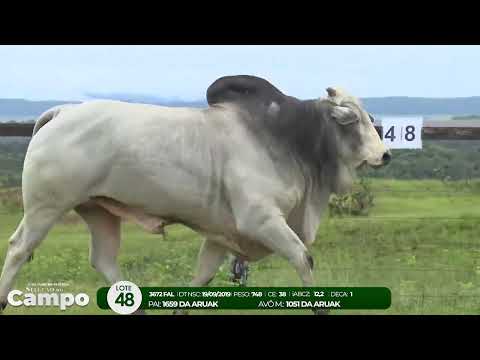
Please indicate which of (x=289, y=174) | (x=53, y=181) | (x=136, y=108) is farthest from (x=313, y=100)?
(x=53, y=181)

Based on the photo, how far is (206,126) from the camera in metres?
8.61

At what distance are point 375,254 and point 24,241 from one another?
7.88 ft

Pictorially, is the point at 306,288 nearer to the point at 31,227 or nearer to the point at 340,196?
the point at 340,196

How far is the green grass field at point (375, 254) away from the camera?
8.92 meters

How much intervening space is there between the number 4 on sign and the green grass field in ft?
1.02

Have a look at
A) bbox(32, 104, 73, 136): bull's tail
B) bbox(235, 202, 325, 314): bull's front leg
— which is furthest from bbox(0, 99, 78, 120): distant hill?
bbox(235, 202, 325, 314): bull's front leg

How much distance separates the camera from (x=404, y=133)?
8969mm

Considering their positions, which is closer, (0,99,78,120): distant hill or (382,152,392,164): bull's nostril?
(382,152,392,164): bull's nostril

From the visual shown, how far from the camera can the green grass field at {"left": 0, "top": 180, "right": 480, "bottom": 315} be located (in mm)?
8922

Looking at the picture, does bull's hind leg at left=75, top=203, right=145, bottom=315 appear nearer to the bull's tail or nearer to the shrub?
the bull's tail

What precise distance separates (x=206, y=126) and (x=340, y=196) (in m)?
1.09
